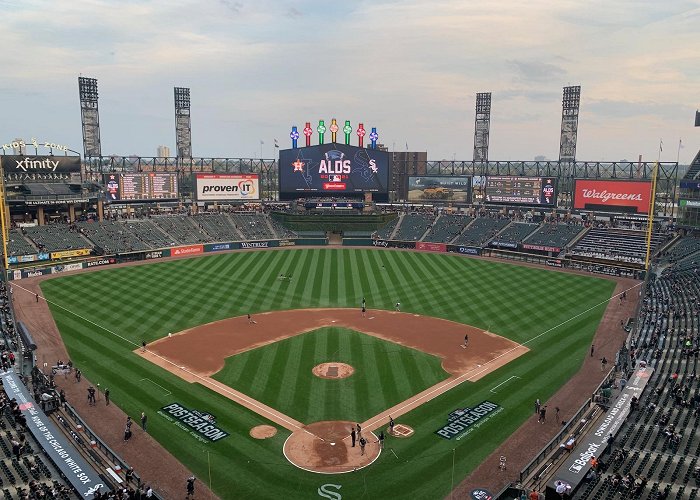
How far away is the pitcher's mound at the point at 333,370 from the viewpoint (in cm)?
3412

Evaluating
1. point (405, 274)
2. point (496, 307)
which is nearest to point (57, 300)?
point (405, 274)

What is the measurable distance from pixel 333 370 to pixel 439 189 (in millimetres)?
68264

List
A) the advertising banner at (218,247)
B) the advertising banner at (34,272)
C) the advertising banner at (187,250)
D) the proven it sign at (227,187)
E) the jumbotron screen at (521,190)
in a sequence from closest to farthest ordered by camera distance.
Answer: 1. the advertising banner at (34,272)
2. the advertising banner at (187,250)
3. the advertising banner at (218,247)
4. the jumbotron screen at (521,190)
5. the proven it sign at (227,187)

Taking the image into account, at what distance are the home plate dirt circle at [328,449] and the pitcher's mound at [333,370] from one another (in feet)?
19.9

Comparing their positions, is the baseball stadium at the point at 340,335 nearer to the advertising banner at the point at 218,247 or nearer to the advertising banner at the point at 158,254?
the advertising banner at the point at 218,247

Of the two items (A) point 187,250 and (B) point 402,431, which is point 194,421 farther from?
(A) point 187,250

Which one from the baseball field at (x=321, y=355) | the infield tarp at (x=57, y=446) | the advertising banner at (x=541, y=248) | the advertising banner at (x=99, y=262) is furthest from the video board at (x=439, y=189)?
the infield tarp at (x=57, y=446)

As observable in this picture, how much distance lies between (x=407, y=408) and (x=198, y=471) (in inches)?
479

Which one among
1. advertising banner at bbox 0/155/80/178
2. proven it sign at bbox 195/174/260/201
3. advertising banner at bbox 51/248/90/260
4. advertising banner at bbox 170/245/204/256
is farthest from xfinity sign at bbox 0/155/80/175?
proven it sign at bbox 195/174/260/201

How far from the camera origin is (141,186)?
8756 centimetres

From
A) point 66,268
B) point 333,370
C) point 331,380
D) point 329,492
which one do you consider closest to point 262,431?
point 329,492

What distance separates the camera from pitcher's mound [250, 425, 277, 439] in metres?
26.9

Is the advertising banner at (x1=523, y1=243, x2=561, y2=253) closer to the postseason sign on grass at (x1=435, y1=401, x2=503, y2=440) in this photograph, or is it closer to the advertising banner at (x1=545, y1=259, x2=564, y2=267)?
the advertising banner at (x1=545, y1=259, x2=564, y2=267)

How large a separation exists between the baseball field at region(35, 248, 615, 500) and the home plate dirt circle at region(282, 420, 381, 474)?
1.27 ft
